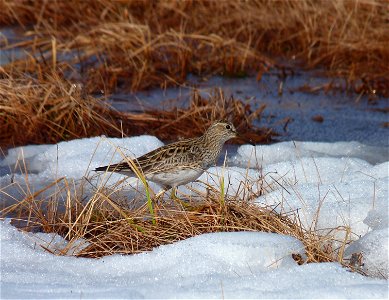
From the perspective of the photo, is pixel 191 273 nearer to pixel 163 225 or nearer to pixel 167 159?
pixel 163 225

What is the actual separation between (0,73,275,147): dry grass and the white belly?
1675 mm

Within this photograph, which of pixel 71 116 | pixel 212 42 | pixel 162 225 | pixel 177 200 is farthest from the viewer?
pixel 212 42

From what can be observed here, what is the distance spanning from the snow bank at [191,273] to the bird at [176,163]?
4.00 feet

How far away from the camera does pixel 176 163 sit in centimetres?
654

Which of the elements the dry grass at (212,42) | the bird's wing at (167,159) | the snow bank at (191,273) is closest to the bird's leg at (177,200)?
the bird's wing at (167,159)

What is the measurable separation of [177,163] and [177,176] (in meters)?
0.10

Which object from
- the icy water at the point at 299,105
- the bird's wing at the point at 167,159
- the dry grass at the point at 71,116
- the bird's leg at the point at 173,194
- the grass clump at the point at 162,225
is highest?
the grass clump at the point at 162,225

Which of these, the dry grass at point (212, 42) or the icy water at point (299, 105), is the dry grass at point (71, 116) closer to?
the icy water at point (299, 105)

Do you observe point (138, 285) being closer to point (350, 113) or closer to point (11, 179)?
point (11, 179)

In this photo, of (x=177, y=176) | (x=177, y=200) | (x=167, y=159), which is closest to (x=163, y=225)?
(x=177, y=200)

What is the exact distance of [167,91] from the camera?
10.4 meters

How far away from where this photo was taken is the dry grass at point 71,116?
331 inches

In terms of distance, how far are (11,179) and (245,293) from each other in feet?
Result: 9.48

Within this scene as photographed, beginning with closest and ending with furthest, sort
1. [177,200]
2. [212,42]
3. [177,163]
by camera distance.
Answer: [177,200] < [177,163] < [212,42]
